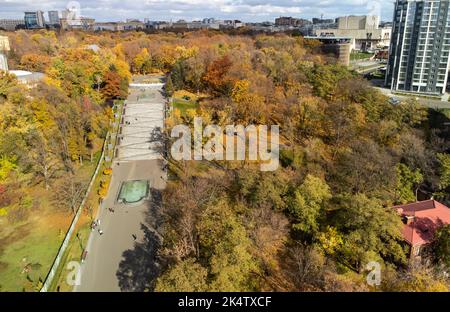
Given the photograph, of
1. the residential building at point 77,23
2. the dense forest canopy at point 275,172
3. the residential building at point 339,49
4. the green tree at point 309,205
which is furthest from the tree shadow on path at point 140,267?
the residential building at point 77,23

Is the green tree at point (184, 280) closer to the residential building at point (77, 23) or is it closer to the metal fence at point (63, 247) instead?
A: the metal fence at point (63, 247)

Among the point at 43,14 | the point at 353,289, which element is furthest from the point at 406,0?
the point at 43,14

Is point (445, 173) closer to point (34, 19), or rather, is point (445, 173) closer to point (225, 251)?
point (225, 251)

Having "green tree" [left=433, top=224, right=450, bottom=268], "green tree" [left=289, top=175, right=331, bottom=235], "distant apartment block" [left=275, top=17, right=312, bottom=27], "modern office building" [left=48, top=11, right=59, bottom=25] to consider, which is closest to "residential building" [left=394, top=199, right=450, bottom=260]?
"green tree" [left=433, top=224, right=450, bottom=268]
